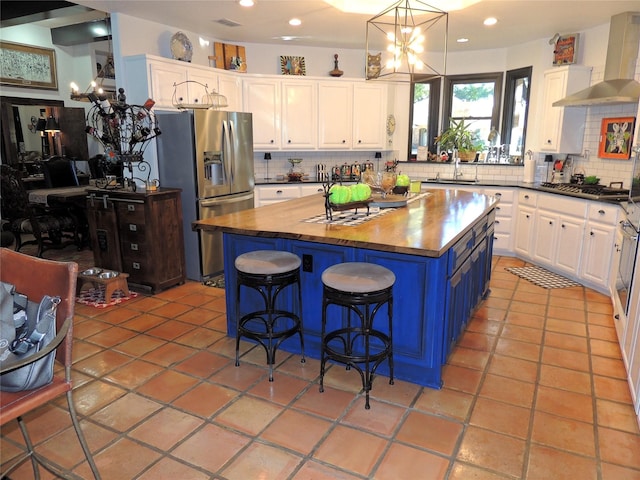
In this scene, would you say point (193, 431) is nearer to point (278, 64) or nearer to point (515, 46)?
point (278, 64)

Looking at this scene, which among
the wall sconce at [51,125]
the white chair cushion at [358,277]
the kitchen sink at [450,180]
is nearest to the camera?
the white chair cushion at [358,277]

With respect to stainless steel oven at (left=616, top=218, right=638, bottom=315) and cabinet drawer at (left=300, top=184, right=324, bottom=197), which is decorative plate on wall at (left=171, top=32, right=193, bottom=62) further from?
stainless steel oven at (left=616, top=218, right=638, bottom=315)

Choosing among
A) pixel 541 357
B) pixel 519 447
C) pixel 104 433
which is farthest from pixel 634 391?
pixel 104 433

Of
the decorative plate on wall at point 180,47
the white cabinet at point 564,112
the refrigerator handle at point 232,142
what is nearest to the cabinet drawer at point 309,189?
the refrigerator handle at point 232,142

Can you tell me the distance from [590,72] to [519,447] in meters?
4.51

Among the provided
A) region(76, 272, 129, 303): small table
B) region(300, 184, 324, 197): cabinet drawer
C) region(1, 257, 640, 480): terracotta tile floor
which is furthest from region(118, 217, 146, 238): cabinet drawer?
region(300, 184, 324, 197): cabinet drawer

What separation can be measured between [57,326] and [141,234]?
2566 mm

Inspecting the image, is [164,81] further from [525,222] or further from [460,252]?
[525,222]

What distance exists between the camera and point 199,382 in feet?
8.80

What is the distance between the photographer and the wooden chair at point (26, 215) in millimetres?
5246

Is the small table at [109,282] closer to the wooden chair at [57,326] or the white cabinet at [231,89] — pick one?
the wooden chair at [57,326]

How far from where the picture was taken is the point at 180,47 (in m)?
4.70

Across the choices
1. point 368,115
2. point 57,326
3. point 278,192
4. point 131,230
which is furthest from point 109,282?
point 368,115

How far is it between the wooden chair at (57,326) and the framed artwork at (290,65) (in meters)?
4.76
